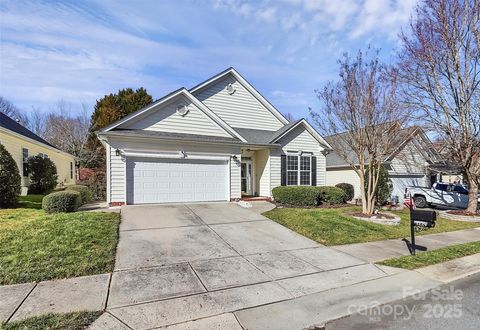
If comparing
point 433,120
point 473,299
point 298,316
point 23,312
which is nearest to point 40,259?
point 23,312

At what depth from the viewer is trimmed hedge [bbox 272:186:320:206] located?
1463cm

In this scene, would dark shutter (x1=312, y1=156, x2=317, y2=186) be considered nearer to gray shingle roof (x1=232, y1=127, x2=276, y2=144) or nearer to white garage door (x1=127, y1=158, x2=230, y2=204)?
gray shingle roof (x1=232, y1=127, x2=276, y2=144)

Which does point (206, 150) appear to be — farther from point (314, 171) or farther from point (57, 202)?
point (314, 171)

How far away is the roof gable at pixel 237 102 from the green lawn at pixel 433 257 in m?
12.4

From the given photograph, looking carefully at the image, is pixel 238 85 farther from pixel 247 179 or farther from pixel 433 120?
pixel 433 120

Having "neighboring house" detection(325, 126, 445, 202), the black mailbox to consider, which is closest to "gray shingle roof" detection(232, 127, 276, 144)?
"neighboring house" detection(325, 126, 445, 202)

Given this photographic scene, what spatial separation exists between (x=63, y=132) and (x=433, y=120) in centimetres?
3858

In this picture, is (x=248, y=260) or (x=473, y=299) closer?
(x=473, y=299)

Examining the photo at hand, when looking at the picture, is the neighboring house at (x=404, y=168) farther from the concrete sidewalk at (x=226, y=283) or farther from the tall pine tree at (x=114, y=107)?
the tall pine tree at (x=114, y=107)

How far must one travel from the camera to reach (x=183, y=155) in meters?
13.4

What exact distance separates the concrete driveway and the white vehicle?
42.8ft

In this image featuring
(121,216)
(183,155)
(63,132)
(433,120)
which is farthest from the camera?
(63,132)

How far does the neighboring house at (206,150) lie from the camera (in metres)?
12.5

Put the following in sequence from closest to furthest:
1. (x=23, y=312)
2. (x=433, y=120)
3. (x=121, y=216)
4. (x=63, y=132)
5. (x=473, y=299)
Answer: (x=23, y=312), (x=473, y=299), (x=121, y=216), (x=433, y=120), (x=63, y=132)
